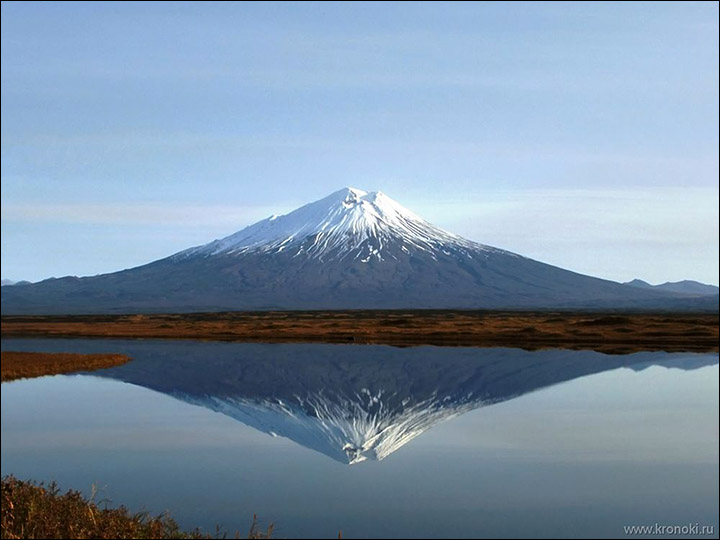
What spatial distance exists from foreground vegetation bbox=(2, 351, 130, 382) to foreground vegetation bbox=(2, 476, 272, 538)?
2775 centimetres

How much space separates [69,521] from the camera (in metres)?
10.9

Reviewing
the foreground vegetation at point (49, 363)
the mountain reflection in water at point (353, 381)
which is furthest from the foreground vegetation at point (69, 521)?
the foreground vegetation at point (49, 363)

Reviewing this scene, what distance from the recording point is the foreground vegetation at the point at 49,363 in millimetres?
40531

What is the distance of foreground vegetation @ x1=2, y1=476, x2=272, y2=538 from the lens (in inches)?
419

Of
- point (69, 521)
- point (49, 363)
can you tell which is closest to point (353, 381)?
point (49, 363)

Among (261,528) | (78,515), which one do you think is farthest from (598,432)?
(78,515)

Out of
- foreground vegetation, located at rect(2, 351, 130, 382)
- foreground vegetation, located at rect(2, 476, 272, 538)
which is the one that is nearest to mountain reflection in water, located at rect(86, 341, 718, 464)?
foreground vegetation, located at rect(2, 351, 130, 382)

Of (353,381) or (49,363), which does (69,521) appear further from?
(49,363)

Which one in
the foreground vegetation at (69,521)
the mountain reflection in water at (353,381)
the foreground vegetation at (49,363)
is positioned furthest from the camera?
the foreground vegetation at (49,363)

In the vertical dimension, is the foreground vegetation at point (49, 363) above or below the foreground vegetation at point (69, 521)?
above

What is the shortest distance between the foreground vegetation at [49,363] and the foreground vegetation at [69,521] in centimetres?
2775

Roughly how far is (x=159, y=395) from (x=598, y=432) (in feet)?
61.5

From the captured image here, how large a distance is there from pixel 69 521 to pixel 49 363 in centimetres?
3718

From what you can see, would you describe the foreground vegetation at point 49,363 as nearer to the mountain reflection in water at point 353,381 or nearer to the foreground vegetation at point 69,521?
the mountain reflection in water at point 353,381
